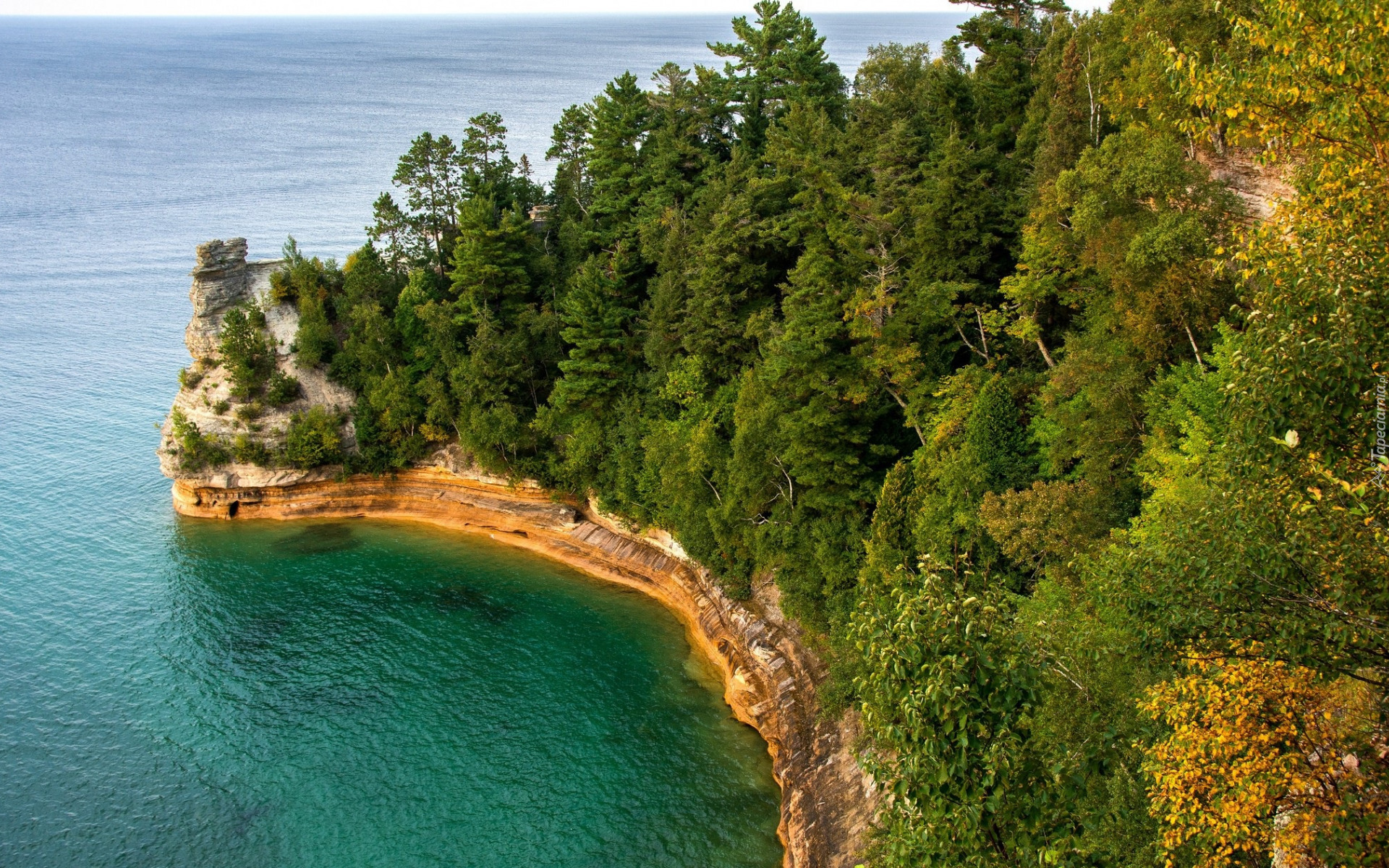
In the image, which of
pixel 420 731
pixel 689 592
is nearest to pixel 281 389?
pixel 420 731

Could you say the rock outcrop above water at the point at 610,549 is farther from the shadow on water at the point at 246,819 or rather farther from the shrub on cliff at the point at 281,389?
the shadow on water at the point at 246,819

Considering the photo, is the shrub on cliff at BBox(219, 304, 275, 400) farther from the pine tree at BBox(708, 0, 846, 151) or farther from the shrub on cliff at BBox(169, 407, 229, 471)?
the pine tree at BBox(708, 0, 846, 151)

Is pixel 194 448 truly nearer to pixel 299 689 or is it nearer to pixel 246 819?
pixel 299 689

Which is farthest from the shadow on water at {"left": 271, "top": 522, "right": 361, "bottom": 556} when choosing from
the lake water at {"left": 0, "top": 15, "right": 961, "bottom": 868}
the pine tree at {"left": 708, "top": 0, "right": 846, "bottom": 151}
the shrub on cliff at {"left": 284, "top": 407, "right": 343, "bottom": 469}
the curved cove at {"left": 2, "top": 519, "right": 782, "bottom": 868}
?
the pine tree at {"left": 708, "top": 0, "right": 846, "bottom": 151}

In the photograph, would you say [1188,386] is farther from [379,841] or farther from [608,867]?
[379,841]

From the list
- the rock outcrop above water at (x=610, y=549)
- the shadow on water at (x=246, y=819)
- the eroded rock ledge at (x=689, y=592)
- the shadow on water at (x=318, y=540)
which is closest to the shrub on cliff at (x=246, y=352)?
the rock outcrop above water at (x=610, y=549)

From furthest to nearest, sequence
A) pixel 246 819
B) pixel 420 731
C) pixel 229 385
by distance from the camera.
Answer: pixel 229 385 < pixel 420 731 < pixel 246 819

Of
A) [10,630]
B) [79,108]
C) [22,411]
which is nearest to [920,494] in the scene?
[10,630]
